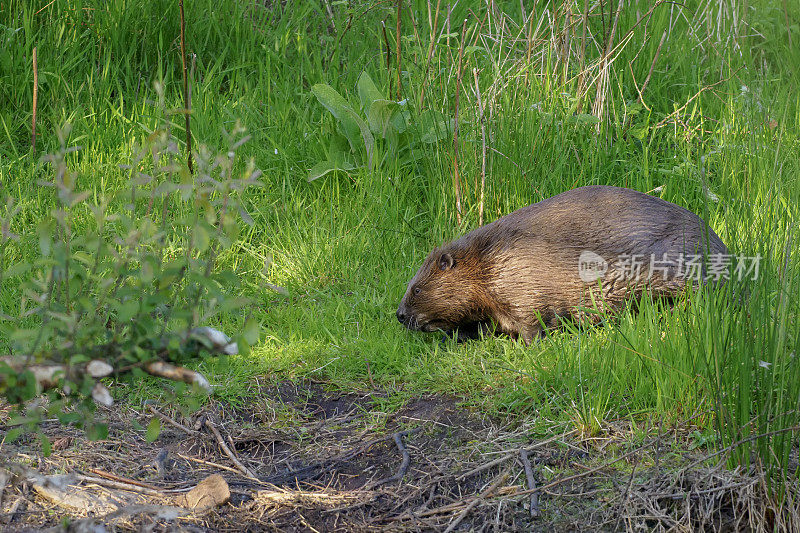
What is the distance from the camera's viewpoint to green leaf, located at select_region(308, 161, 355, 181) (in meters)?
5.23

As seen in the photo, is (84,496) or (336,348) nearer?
(84,496)

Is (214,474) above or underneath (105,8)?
underneath

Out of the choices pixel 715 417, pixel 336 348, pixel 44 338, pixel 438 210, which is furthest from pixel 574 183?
pixel 44 338

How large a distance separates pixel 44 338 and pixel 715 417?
214 centimetres

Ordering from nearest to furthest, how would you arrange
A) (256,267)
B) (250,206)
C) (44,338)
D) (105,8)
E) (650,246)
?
(44,338) → (650,246) → (256,267) → (250,206) → (105,8)

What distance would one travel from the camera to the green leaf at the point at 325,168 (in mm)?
5230

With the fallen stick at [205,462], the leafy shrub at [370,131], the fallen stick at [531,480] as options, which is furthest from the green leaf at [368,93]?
the fallen stick at [531,480]

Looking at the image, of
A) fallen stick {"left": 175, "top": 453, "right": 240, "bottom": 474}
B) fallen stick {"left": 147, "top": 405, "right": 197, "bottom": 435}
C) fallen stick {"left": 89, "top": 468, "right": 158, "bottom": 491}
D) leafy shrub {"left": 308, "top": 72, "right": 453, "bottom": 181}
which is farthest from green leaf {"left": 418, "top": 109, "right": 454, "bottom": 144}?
fallen stick {"left": 89, "top": 468, "right": 158, "bottom": 491}

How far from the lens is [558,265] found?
4195 millimetres

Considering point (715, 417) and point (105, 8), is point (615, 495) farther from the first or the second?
point (105, 8)

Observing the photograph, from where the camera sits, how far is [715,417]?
2883 millimetres

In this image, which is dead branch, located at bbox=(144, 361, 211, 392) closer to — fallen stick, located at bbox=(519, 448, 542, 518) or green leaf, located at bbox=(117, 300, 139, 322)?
green leaf, located at bbox=(117, 300, 139, 322)

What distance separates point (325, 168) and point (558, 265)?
5.76 feet

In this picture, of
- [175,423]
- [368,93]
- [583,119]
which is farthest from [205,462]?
[583,119]
